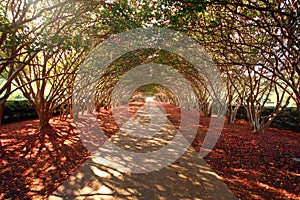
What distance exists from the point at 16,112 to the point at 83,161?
12145 mm

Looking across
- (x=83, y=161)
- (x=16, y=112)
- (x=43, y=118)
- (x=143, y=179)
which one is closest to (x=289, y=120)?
(x=143, y=179)

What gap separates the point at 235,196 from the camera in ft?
13.3

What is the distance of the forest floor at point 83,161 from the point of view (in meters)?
4.22

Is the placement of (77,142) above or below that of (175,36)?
below

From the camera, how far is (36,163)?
557 centimetres

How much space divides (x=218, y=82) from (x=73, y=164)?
53.1 feet

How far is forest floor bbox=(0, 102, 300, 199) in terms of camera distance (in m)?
4.22

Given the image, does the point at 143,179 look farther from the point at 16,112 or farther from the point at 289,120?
the point at 16,112

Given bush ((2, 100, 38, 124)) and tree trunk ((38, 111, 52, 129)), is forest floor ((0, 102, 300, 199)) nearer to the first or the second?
tree trunk ((38, 111, 52, 129))

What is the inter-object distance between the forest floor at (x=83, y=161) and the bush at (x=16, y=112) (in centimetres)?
666

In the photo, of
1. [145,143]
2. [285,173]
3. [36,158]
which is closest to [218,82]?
[145,143]

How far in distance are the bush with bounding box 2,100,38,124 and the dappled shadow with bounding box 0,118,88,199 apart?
21.7 feet

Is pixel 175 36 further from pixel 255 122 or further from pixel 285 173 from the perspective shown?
pixel 255 122

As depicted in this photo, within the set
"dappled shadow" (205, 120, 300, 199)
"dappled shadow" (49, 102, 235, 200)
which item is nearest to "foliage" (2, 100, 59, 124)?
"dappled shadow" (49, 102, 235, 200)
